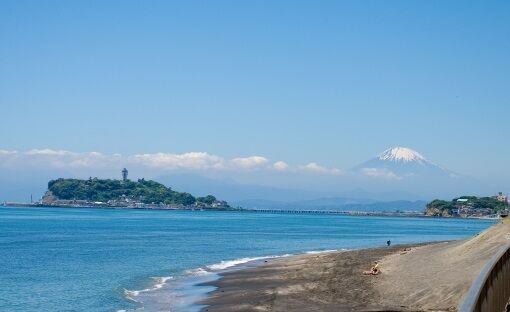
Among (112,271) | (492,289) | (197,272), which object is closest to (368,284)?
(197,272)

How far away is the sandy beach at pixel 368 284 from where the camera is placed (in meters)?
29.2

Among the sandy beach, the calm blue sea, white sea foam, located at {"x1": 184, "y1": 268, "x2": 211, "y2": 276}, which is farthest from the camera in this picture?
white sea foam, located at {"x1": 184, "y1": 268, "x2": 211, "y2": 276}

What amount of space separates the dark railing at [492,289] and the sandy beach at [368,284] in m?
11.3

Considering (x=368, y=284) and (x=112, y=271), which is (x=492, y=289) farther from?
(x=112, y=271)

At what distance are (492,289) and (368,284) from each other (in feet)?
84.0

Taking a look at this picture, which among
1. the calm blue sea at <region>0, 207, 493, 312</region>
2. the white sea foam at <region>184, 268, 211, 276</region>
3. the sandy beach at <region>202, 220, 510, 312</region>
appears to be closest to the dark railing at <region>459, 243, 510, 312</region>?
the sandy beach at <region>202, 220, 510, 312</region>

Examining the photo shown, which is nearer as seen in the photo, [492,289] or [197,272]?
[492,289]

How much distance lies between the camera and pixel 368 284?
37.2m

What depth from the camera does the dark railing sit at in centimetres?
905

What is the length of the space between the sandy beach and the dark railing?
37.1 feet

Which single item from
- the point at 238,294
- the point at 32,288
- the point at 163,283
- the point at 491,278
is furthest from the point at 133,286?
the point at 491,278

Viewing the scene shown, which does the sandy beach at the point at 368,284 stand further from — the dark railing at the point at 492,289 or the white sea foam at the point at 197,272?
the dark railing at the point at 492,289

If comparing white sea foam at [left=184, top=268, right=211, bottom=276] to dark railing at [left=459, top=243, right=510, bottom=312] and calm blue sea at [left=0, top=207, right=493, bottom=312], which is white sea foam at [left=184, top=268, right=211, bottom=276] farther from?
dark railing at [left=459, top=243, right=510, bottom=312]

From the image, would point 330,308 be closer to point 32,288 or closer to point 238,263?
point 32,288
